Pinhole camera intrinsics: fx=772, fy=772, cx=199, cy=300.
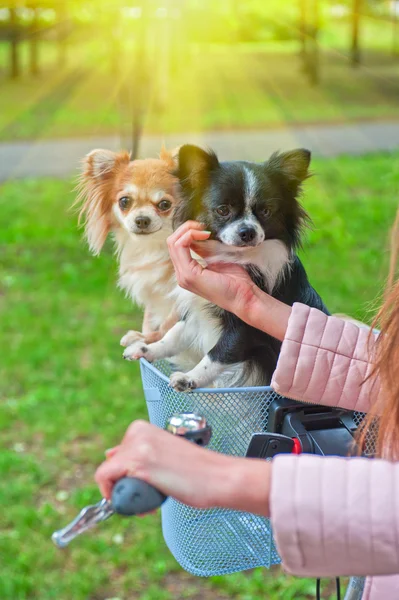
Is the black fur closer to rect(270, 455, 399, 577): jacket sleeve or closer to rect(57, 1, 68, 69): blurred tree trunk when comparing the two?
rect(270, 455, 399, 577): jacket sleeve

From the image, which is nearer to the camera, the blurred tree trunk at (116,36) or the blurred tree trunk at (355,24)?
the blurred tree trunk at (116,36)

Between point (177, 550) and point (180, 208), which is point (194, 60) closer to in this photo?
point (180, 208)

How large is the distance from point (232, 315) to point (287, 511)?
0.58 m

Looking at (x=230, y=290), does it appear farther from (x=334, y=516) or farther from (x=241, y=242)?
(x=334, y=516)

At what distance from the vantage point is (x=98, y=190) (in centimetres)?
145

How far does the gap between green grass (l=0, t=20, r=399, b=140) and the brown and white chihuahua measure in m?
0.80

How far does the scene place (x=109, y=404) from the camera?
157 inches

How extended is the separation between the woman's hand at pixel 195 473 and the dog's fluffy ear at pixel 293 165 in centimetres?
58

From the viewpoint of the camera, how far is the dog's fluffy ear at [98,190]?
1435 mm

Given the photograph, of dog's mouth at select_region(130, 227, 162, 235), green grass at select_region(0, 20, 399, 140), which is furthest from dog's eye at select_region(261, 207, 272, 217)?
green grass at select_region(0, 20, 399, 140)

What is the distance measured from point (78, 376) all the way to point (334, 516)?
3425 millimetres

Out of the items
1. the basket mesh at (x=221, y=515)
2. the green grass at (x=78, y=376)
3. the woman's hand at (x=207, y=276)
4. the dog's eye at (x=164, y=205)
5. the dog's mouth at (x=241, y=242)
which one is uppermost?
the dog's eye at (x=164, y=205)

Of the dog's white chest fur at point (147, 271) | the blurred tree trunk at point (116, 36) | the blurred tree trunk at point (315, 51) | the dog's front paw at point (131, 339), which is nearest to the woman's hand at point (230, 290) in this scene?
the dog's white chest fur at point (147, 271)

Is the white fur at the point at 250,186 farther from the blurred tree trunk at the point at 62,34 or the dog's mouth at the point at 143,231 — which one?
the blurred tree trunk at the point at 62,34
